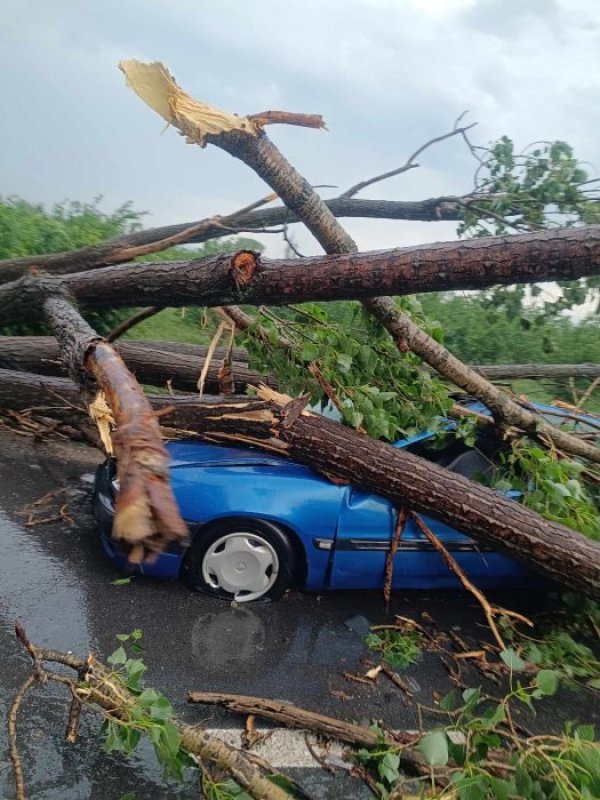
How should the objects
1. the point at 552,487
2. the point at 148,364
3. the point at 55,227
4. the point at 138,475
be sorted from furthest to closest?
the point at 55,227
the point at 148,364
the point at 552,487
the point at 138,475

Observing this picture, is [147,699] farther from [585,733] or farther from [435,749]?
[585,733]

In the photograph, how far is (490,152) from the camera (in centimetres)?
541

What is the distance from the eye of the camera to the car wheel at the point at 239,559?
12.5 ft

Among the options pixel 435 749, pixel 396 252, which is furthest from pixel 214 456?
pixel 435 749

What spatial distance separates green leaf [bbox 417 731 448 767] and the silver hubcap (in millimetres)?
1671

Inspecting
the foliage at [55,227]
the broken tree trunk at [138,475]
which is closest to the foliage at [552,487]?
the broken tree trunk at [138,475]

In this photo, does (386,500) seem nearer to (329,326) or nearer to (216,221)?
(329,326)

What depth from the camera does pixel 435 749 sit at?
2248mm

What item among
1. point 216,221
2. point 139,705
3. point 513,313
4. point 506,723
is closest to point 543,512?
point 506,723

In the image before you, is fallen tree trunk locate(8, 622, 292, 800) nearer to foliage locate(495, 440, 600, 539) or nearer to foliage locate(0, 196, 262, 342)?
foliage locate(495, 440, 600, 539)

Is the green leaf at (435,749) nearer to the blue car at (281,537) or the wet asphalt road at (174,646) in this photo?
the wet asphalt road at (174,646)

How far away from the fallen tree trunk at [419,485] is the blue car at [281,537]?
0.12 metres

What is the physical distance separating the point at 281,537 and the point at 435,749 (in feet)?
5.60

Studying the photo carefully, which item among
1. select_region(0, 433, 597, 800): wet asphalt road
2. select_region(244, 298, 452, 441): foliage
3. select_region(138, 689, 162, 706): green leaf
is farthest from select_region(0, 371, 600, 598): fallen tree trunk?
select_region(138, 689, 162, 706): green leaf
